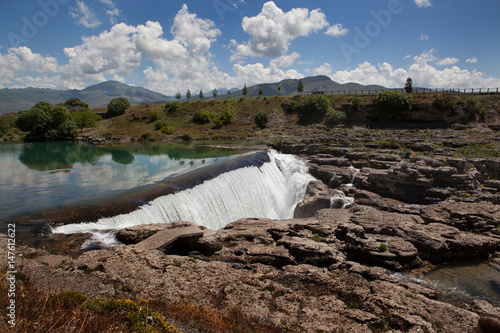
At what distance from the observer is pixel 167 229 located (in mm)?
12359

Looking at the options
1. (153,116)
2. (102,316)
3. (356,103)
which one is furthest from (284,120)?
(102,316)

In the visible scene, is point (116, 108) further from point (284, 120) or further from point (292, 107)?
point (292, 107)

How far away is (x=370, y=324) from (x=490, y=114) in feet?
233

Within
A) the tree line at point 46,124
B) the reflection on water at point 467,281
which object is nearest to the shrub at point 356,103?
the reflection on water at point 467,281

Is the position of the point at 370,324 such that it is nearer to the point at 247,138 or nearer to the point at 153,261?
the point at 153,261

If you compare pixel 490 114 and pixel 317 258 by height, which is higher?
pixel 490 114

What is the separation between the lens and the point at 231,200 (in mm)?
19609

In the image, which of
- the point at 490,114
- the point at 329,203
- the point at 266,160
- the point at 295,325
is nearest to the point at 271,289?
the point at 295,325

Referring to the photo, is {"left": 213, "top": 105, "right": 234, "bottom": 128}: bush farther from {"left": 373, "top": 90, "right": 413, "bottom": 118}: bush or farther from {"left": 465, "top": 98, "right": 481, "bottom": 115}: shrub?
{"left": 465, "top": 98, "right": 481, "bottom": 115}: shrub

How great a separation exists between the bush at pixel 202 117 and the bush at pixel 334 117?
33021 millimetres

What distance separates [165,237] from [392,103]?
212 feet

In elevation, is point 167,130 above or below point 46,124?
below

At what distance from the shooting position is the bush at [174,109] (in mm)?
85000

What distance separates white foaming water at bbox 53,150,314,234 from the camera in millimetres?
14242
